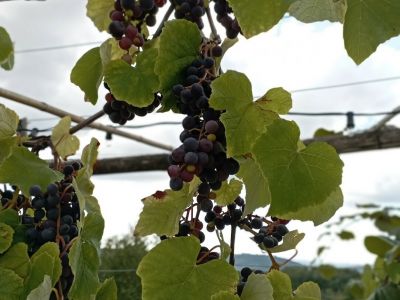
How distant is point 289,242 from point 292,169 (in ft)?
0.41

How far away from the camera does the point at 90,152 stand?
60 centimetres

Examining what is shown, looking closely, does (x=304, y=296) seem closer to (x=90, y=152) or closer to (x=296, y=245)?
(x=296, y=245)

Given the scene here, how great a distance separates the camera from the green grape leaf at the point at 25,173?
608 millimetres

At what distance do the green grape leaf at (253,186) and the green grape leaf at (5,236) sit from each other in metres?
0.22

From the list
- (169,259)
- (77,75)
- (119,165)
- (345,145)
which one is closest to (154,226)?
(169,259)

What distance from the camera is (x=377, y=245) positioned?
2.23m

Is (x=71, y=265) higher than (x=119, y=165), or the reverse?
(x=71, y=265)

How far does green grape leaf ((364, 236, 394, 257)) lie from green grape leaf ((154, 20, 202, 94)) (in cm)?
185

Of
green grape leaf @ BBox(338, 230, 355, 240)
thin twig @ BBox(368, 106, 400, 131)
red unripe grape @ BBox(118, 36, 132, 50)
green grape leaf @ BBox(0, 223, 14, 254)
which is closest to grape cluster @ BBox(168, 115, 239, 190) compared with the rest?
red unripe grape @ BBox(118, 36, 132, 50)

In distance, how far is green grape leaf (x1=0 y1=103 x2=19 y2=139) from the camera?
64 cm

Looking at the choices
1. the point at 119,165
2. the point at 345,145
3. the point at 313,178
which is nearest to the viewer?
the point at 313,178

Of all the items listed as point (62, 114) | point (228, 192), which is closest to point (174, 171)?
point (228, 192)

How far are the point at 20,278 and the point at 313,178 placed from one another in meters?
0.27

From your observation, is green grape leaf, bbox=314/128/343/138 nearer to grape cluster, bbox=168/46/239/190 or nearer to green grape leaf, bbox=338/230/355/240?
green grape leaf, bbox=338/230/355/240
